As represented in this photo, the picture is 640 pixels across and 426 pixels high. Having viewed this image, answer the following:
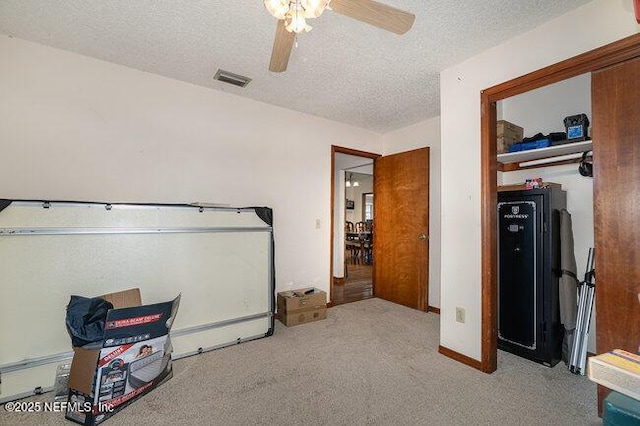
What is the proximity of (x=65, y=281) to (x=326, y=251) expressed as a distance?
2521 millimetres

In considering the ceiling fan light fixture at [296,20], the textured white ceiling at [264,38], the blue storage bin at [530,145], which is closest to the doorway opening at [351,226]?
the textured white ceiling at [264,38]

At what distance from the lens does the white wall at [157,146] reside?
2.13m

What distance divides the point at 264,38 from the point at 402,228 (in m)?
2.77

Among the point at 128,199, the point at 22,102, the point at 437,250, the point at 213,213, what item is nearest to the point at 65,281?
the point at 128,199

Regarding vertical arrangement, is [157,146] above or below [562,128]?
below

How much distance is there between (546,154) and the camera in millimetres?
2455

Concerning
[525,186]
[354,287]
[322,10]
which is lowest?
[354,287]

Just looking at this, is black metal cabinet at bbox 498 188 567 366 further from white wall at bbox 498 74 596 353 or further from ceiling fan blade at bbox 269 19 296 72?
ceiling fan blade at bbox 269 19 296 72

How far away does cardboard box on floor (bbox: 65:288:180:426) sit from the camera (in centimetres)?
160

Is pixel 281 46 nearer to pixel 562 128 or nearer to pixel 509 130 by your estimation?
pixel 509 130

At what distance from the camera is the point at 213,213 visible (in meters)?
2.54

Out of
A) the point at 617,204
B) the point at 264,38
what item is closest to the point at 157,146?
the point at 264,38

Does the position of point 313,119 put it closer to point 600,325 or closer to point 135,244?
point 135,244

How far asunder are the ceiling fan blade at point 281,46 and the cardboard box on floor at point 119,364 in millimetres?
1659
